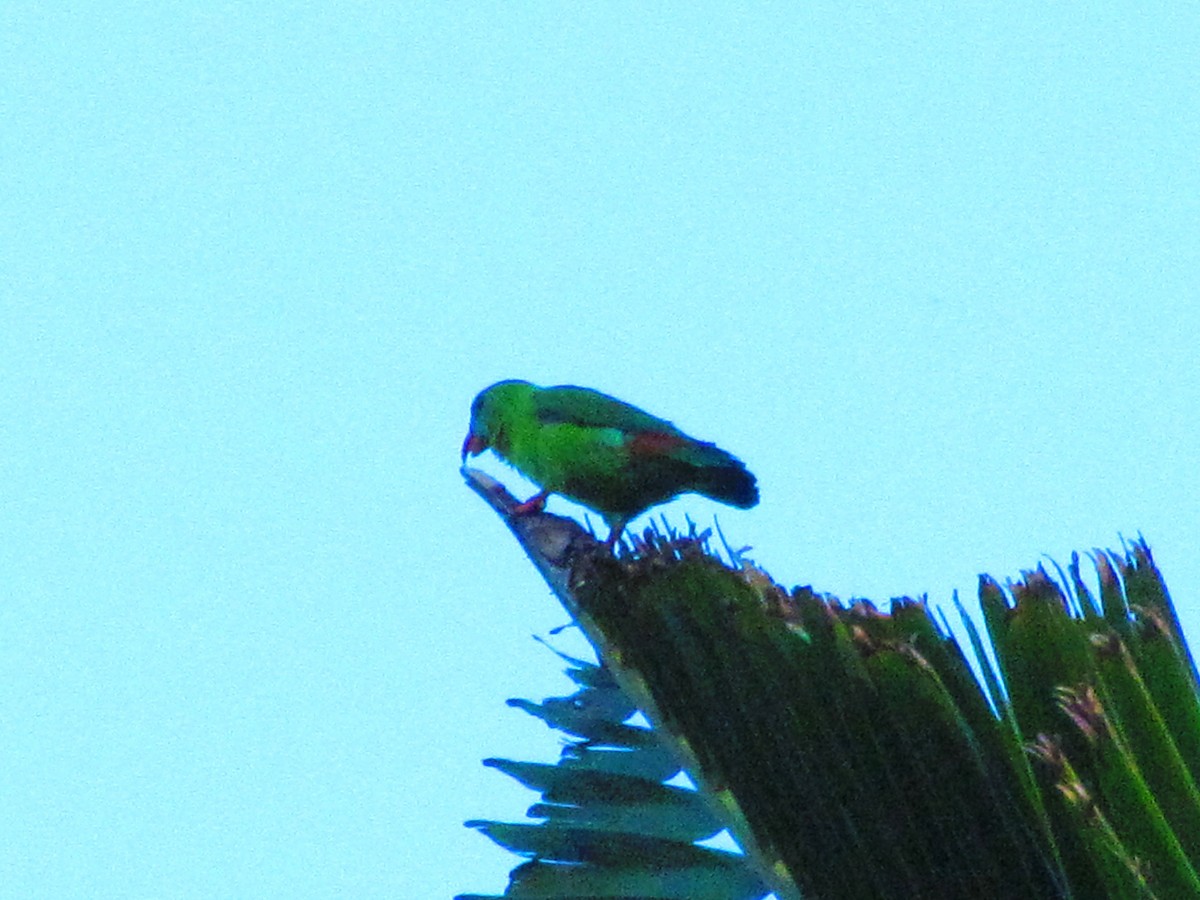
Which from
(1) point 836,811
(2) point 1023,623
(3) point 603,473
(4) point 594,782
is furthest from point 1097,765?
(3) point 603,473

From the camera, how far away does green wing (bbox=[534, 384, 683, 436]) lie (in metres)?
6.99

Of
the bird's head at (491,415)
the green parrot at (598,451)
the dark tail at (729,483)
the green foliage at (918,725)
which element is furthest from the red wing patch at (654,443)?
the green foliage at (918,725)

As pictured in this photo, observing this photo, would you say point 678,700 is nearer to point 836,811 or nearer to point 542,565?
point 836,811

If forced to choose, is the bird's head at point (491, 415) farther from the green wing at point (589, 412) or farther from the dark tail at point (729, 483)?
the dark tail at point (729, 483)

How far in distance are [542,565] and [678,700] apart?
2.76 feet

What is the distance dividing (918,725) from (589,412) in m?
4.21

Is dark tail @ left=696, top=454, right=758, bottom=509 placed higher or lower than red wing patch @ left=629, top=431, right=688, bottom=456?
lower

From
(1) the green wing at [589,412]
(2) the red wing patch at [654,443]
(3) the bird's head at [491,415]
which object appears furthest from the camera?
(3) the bird's head at [491,415]

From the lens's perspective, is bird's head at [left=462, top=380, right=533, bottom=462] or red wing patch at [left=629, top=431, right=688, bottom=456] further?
bird's head at [left=462, top=380, right=533, bottom=462]

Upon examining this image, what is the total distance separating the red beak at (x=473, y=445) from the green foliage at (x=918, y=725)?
3907mm

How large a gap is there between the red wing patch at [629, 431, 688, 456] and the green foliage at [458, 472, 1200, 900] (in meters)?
2.42

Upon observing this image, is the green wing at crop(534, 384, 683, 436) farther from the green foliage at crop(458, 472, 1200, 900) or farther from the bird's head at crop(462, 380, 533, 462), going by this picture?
the green foliage at crop(458, 472, 1200, 900)

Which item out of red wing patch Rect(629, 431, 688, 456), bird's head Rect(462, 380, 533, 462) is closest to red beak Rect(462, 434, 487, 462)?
bird's head Rect(462, 380, 533, 462)

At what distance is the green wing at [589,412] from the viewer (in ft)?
22.9
